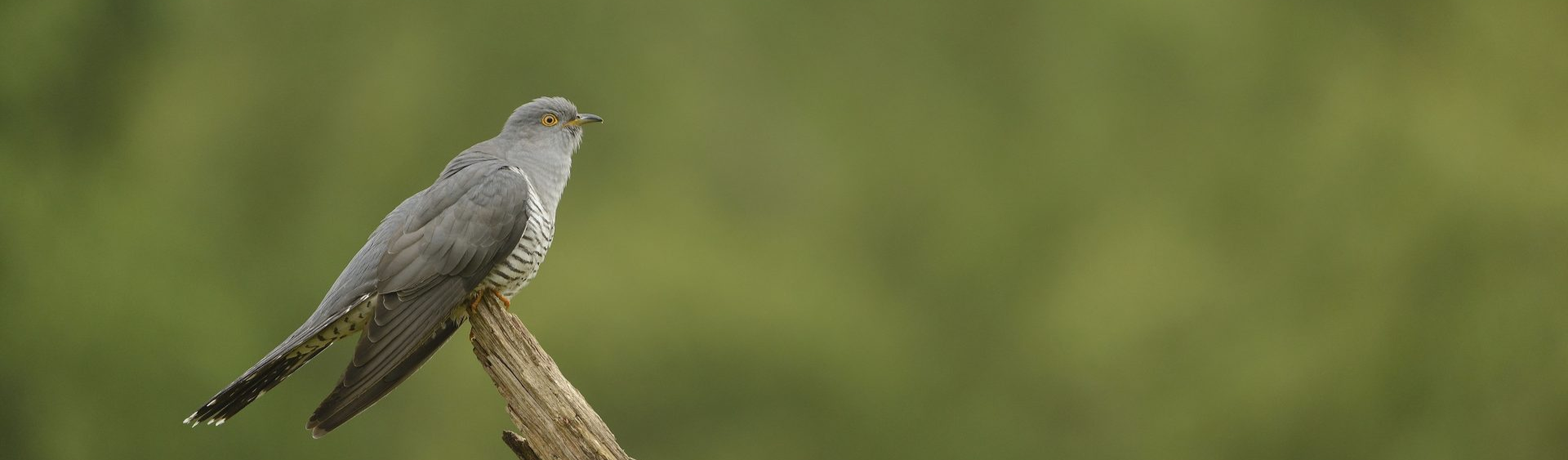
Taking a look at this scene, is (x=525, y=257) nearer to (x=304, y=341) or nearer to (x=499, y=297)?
(x=499, y=297)

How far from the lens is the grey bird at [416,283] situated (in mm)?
3074

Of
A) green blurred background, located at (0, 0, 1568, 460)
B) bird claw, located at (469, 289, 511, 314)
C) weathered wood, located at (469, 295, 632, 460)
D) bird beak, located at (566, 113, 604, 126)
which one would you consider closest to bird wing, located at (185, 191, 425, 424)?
bird claw, located at (469, 289, 511, 314)

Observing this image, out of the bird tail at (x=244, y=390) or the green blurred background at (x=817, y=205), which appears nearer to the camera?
the bird tail at (x=244, y=390)

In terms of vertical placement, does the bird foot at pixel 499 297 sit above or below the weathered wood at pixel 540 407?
above

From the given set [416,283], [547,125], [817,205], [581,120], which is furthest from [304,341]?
[817,205]

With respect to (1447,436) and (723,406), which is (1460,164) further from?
(723,406)

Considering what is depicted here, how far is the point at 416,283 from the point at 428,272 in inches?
1.6

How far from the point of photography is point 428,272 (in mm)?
3201

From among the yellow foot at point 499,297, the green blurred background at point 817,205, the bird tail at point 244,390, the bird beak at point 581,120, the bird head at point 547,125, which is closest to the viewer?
the bird tail at point 244,390

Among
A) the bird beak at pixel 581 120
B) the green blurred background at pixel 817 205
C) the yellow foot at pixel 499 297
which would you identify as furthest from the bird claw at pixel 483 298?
the green blurred background at pixel 817 205

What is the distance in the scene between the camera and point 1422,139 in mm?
7016

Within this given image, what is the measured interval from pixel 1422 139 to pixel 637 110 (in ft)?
15.0

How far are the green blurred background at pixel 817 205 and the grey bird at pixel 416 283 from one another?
2.96 meters

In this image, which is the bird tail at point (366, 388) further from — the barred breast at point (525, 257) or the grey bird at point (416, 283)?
the barred breast at point (525, 257)
